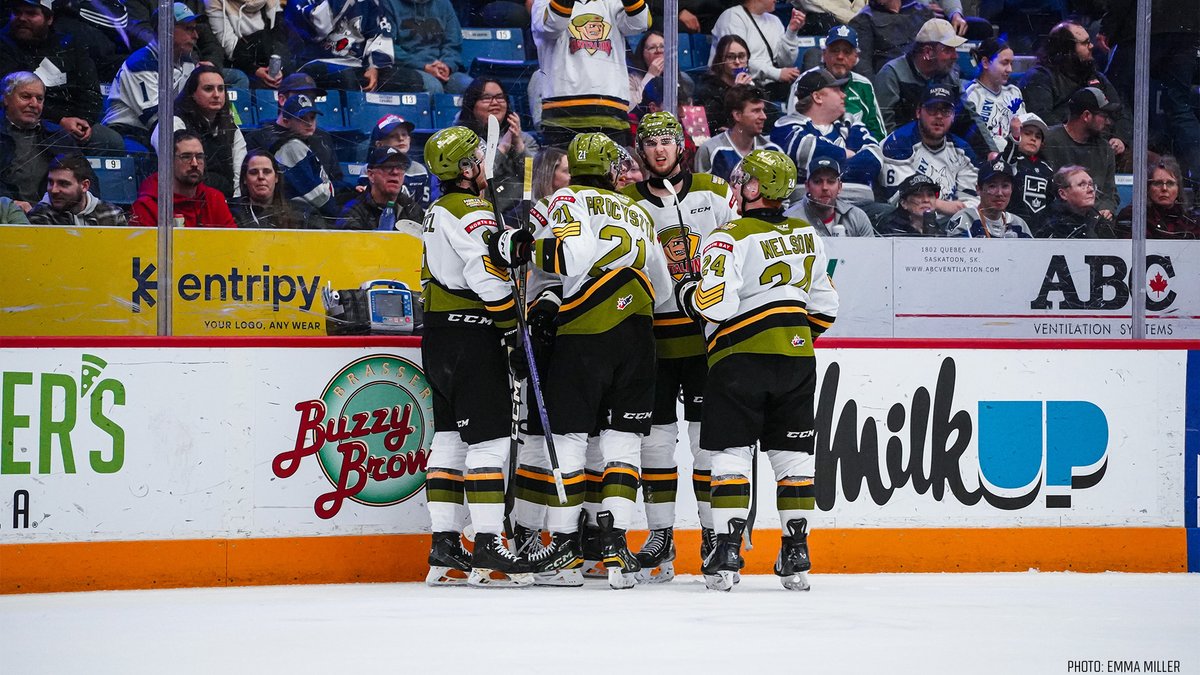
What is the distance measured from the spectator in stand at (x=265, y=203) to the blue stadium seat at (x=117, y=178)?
0.38m

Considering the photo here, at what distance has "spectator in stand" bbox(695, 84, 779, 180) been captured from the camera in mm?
5891

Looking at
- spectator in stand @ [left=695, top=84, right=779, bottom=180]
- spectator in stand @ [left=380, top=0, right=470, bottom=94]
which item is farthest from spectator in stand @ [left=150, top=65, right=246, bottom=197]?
spectator in stand @ [left=695, top=84, right=779, bottom=180]

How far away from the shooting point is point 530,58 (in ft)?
19.1

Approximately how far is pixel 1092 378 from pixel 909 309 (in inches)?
41.9

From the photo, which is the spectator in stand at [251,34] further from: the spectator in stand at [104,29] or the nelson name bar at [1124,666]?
the nelson name bar at [1124,666]

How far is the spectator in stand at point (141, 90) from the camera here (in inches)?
208

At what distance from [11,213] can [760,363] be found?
292 cm

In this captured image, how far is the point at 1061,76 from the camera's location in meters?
6.21

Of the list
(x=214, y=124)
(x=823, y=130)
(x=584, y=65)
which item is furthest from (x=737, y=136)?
(x=214, y=124)

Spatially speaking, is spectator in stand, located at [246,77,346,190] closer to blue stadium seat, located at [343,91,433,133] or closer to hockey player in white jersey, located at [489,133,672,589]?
blue stadium seat, located at [343,91,433,133]

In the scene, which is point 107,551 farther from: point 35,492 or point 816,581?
point 816,581

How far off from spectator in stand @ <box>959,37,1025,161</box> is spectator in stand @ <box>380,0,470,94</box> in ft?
7.38

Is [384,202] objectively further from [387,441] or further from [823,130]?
[823,130]

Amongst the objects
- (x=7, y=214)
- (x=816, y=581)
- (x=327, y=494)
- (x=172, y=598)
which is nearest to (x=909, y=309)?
(x=816, y=581)
